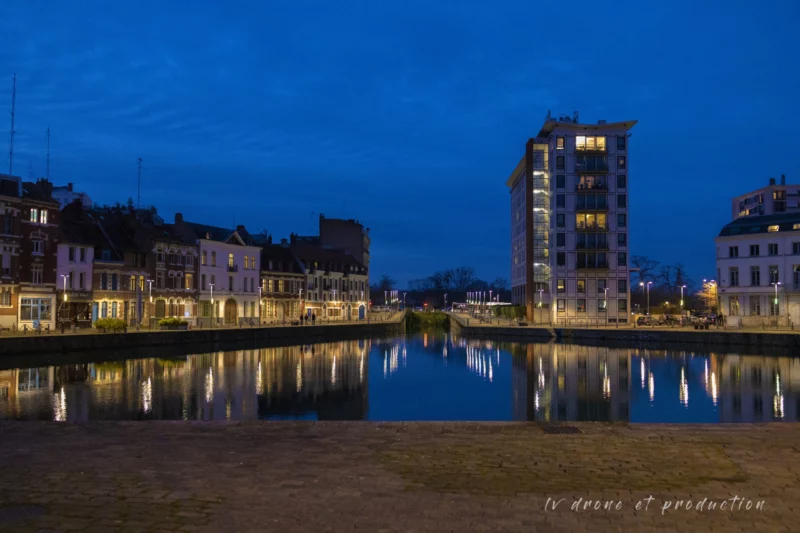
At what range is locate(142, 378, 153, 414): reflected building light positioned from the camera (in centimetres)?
2827

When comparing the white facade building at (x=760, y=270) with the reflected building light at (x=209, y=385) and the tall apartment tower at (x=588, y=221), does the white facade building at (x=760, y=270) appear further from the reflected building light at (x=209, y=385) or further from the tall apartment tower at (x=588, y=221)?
the reflected building light at (x=209, y=385)

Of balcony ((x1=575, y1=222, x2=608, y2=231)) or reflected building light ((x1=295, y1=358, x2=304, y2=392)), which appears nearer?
reflected building light ((x1=295, y1=358, x2=304, y2=392))

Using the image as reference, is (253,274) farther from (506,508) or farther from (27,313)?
(506,508)

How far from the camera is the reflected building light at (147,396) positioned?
28.3 metres

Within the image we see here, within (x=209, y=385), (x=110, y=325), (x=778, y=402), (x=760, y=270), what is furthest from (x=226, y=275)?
(x=778, y=402)

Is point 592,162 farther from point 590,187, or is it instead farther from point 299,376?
point 299,376

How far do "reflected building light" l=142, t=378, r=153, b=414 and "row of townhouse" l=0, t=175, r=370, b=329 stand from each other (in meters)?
27.5

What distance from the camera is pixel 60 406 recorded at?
28.0 m

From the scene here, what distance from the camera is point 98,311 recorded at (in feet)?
231

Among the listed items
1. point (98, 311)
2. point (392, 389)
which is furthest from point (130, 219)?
point (392, 389)

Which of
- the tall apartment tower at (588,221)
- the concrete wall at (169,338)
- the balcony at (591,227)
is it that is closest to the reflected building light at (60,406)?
the concrete wall at (169,338)

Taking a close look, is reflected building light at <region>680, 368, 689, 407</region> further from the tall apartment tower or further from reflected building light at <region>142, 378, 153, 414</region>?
the tall apartment tower

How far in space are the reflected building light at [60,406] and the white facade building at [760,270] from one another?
68.1 meters

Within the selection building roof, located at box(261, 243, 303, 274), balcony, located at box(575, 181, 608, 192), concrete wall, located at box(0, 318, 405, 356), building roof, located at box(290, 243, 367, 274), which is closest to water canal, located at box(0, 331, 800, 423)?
concrete wall, located at box(0, 318, 405, 356)
